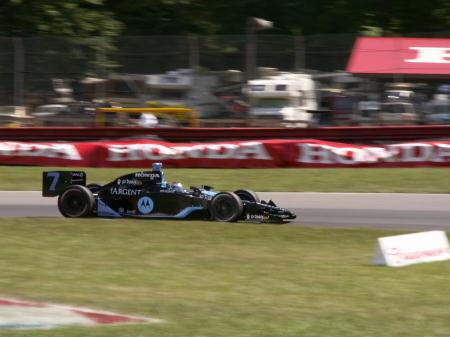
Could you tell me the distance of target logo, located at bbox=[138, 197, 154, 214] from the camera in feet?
42.6

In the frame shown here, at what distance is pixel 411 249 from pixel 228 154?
11.5 meters

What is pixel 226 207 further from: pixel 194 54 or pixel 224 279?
pixel 194 54

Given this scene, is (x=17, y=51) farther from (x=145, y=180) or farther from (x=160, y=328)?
(x=160, y=328)

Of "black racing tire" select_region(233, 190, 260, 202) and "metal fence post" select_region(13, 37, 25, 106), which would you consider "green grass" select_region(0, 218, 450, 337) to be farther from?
"metal fence post" select_region(13, 37, 25, 106)

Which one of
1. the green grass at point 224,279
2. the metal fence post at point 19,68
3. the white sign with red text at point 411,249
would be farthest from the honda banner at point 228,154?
the white sign with red text at point 411,249

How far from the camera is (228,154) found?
68.0 feet

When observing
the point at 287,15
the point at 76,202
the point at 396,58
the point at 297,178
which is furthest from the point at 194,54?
the point at 287,15

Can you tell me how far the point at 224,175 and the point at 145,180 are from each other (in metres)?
6.65

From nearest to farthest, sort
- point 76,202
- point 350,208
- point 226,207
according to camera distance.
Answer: point 226,207
point 76,202
point 350,208

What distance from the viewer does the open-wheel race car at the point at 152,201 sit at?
12711 mm

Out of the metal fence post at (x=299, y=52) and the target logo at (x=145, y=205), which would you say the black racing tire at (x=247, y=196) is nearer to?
the target logo at (x=145, y=205)

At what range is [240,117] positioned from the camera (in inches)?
853

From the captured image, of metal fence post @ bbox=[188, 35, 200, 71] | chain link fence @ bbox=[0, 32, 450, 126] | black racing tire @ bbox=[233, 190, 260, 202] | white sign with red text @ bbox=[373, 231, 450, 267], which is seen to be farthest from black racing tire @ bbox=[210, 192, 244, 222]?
metal fence post @ bbox=[188, 35, 200, 71]

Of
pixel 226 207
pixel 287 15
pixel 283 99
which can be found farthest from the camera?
pixel 287 15
